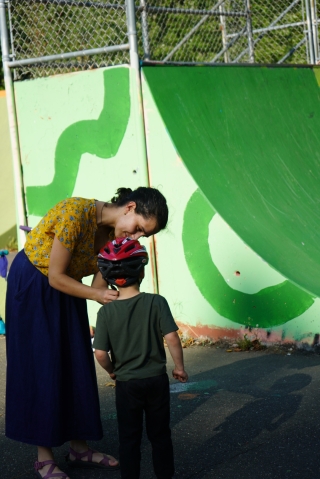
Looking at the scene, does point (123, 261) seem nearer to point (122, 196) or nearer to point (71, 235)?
point (71, 235)

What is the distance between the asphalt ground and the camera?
3652 mm

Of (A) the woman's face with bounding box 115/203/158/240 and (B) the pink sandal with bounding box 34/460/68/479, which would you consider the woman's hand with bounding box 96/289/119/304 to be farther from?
(B) the pink sandal with bounding box 34/460/68/479

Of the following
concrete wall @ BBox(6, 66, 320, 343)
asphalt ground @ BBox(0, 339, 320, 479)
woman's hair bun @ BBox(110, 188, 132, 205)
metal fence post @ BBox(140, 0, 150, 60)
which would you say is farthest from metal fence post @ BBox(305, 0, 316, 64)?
woman's hair bun @ BBox(110, 188, 132, 205)

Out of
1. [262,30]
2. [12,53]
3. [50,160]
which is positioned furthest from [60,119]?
[262,30]

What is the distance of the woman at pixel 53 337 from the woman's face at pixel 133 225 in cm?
2

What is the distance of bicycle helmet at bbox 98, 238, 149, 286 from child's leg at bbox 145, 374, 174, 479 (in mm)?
471

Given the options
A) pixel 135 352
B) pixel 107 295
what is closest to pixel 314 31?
pixel 107 295

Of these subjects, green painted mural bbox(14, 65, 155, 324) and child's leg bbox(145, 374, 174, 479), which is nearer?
child's leg bbox(145, 374, 174, 479)

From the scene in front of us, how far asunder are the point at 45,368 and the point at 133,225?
0.88m

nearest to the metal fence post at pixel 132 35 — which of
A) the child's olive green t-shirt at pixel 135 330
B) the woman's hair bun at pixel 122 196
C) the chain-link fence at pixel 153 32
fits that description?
the chain-link fence at pixel 153 32

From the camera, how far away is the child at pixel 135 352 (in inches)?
126

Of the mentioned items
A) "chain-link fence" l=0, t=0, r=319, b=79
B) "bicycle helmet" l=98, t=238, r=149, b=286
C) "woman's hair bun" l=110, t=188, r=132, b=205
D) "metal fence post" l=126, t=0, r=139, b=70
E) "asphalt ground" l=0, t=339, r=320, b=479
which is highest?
"chain-link fence" l=0, t=0, r=319, b=79

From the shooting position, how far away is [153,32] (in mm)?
11117

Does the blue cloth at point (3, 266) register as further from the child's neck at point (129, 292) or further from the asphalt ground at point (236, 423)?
the child's neck at point (129, 292)
